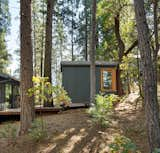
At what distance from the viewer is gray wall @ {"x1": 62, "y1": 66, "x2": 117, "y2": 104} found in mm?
13273

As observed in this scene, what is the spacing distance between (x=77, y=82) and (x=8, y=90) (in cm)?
540

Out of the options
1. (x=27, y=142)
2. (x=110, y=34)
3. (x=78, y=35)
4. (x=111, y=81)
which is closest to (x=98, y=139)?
(x=27, y=142)

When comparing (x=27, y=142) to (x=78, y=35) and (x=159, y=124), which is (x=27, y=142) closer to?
(x=159, y=124)

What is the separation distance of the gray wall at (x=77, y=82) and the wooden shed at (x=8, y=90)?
3453mm

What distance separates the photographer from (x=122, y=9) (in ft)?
43.7

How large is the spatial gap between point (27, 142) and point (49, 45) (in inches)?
250

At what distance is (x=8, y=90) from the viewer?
16.9 metres

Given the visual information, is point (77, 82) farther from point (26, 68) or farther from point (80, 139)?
point (80, 139)

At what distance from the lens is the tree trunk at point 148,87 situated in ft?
14.3

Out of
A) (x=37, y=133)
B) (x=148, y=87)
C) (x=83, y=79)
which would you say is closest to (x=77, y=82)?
(x=83, y=79)

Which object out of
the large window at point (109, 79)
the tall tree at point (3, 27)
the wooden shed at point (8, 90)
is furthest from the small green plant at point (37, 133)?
the tall tree at point (3, 27)

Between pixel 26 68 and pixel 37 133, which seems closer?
pixel 37 133

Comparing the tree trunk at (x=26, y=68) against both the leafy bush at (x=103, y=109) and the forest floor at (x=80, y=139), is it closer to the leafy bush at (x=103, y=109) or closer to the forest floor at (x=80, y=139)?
the forest floor at (x=80, y=139)

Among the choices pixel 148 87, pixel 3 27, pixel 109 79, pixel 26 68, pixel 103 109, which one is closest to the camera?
pixel 148 87
